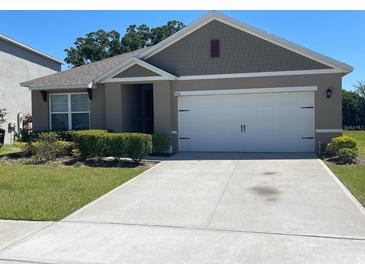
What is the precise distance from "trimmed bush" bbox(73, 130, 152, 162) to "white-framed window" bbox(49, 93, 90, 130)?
12.9ft

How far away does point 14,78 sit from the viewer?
2386 cm

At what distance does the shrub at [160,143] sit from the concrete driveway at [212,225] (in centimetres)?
476

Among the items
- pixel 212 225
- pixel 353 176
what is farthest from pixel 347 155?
pixel 212 225

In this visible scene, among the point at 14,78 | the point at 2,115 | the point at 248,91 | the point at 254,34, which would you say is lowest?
the point at 2,115

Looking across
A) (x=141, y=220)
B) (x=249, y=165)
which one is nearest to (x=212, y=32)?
(x=249, y=165)

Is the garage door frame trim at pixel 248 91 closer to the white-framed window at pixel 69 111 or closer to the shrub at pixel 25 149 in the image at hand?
the white-framed window at pixel 69 111

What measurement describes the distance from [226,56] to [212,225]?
10.4 meters

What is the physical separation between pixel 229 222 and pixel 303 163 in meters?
6.99

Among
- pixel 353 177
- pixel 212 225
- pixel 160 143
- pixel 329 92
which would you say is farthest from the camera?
pixel 160 143

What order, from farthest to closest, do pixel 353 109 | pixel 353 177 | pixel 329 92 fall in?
1. pixel 353 109
2. pixel 329 92
3. pixel 353 177

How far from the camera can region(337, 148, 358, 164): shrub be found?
1288 centimetres

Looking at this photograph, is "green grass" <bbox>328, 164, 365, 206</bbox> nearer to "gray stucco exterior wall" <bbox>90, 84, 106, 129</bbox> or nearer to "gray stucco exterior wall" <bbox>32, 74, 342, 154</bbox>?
"gray stucco exterior wall" <bbox>32, 74, 342, 154</bbox>

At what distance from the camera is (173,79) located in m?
15.8

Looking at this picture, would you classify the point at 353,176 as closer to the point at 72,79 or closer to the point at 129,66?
the point at 129,66
